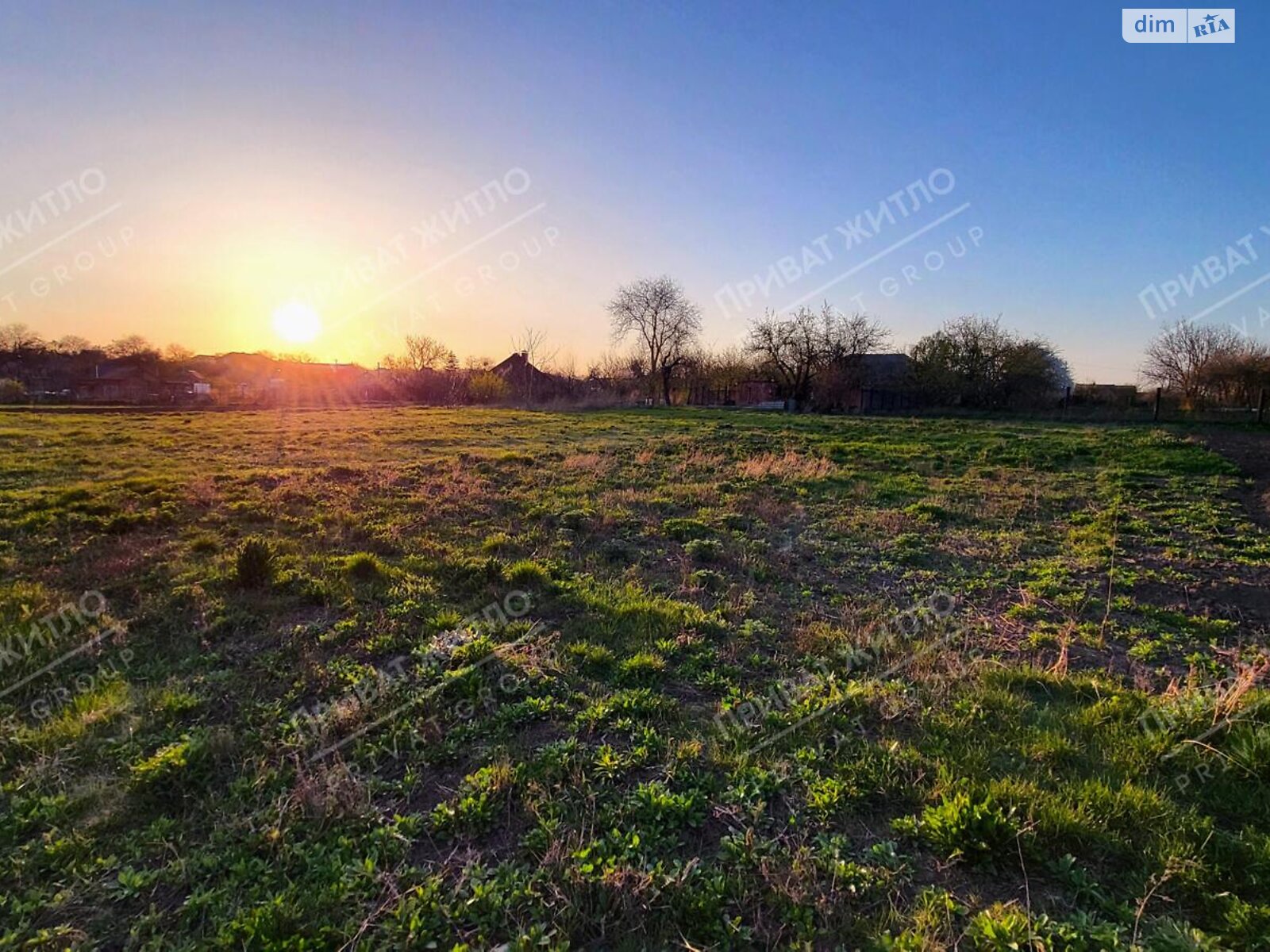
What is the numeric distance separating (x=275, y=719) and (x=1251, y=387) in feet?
129

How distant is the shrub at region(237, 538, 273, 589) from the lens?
16.9 feet

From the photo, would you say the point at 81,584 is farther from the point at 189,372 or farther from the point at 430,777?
the point at 189,372

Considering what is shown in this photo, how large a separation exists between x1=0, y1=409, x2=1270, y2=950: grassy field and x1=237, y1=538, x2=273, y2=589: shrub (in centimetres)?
3

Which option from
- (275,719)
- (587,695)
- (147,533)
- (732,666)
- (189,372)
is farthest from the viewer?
(189,372)

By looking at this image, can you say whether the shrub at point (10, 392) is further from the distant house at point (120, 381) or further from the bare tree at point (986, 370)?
the bare tree at point (986, 370)

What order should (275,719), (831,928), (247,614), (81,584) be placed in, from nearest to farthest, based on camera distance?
(831,928), (275,719), (247,614), (81,584)

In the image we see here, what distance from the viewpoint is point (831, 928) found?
2.11 metres

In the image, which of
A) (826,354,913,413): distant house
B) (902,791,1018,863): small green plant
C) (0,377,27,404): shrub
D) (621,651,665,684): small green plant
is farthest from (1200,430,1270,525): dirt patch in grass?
(0,377,27,404): shrub

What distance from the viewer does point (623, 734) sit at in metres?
3.26

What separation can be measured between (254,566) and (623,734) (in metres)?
4.07

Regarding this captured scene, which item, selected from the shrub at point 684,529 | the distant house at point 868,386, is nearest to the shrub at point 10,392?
the shrub at point 684,529

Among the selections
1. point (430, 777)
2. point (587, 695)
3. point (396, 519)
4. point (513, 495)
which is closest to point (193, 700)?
point (430, 777)

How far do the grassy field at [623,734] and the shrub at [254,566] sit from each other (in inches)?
1.1

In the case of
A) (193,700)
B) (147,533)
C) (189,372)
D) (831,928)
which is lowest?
(831,928)
